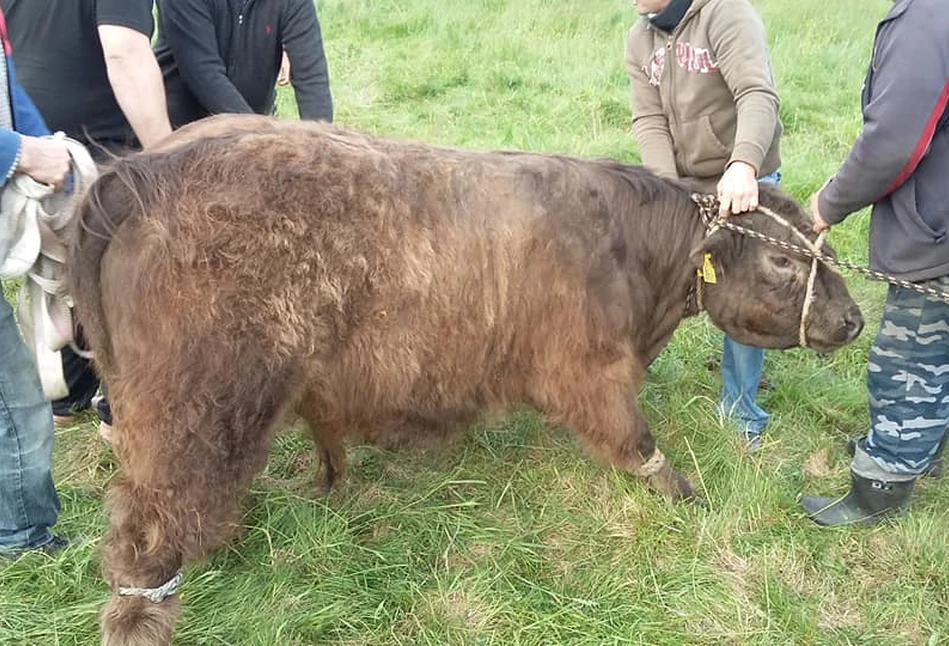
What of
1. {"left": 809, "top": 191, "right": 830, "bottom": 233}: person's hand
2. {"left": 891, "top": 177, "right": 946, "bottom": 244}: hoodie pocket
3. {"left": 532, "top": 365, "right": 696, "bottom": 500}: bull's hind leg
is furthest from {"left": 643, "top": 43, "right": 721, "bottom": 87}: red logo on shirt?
{"left": 532, "top": 365, "right": 696, "bottom": 500}: bull's hind leg

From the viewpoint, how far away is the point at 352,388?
3.20m

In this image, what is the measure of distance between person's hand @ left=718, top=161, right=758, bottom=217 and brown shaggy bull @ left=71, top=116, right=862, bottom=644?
10 centimetres

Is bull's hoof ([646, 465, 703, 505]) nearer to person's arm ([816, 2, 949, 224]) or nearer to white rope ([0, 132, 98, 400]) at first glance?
person's arm ([816, 2, 949, 224])

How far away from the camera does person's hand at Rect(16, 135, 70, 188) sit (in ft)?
8.92

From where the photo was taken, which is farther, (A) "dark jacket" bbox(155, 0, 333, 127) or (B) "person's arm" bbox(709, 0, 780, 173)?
(A) "dark jacket" bbox(155, 0, 333, 127)

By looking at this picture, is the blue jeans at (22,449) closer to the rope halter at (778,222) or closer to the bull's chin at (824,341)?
the rope halter at (778,222)

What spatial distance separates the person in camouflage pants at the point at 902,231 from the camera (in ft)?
9.70

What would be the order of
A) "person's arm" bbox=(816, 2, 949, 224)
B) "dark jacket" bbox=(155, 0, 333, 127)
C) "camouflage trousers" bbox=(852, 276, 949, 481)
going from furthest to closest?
"dark jacket" bbox=(155, 0, 333, 127) → "camouflage trousers" bbox=(852, 276, 949, 481) → "person's arm" bbox=(816, 2, 949, 224)

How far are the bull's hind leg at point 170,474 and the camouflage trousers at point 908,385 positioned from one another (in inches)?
96.1

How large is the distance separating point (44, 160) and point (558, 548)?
2446 mm

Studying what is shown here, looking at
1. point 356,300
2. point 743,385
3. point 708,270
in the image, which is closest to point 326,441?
point 356,300

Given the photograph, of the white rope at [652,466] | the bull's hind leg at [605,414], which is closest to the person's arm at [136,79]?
the bull's hind leg at [605,414]

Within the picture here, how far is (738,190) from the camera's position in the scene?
11.9 feet

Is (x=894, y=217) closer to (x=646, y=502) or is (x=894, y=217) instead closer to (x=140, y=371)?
(x=646, y=502)
